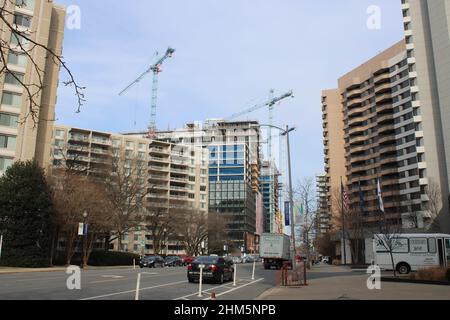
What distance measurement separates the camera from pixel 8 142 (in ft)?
198

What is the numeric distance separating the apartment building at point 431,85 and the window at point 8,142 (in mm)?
69798

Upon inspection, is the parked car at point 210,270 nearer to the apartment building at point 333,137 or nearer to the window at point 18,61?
the window at point 18,61

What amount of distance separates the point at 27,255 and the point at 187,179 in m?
90.6

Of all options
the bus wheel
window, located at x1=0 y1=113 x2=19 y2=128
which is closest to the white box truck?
the bus wheel

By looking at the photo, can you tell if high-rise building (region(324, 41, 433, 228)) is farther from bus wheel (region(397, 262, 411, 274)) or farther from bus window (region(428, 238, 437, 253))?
bus window (region(428, 238, 437, 253))

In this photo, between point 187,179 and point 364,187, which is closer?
point 364,187

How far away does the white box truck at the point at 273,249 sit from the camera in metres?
48.5

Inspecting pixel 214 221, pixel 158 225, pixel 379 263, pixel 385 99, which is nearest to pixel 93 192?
pixel 379 263

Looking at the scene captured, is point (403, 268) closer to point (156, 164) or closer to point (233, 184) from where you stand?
point (156, 164)

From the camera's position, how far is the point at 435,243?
3212 cm

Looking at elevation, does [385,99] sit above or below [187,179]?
above

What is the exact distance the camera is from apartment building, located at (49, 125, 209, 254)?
319 ft
